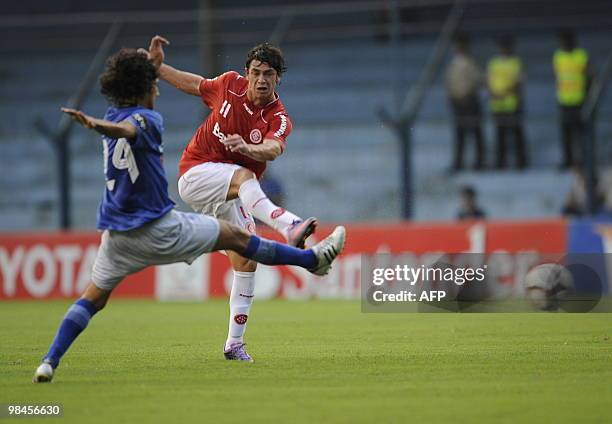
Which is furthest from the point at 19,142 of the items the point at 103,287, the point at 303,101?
the point at 103,287

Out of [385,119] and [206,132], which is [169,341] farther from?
[385,119]

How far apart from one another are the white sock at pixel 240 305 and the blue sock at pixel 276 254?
1214 mm

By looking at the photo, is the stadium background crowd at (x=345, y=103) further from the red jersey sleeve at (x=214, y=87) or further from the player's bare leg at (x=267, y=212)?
the player's bare leg at (x=267, y=212)

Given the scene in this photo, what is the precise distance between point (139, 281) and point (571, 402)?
1381cm

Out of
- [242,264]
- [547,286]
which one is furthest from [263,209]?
[547,286]

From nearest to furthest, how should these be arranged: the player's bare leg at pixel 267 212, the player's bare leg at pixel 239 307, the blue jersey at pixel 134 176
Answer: the blue jersey at pixel 134 176 < the player's bare leg at pixel 267 212 < the player's bare leg at pixel 239 307

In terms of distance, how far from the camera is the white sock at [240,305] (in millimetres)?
9328

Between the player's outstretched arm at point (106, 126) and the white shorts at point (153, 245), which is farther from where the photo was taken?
the white shorts at point (153, 245)

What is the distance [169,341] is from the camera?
11.2m

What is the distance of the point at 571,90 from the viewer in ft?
66.8

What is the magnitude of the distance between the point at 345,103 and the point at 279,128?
1263 cm

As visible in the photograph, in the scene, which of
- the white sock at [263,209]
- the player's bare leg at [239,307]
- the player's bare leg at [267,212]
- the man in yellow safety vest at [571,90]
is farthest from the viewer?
the man in yellow safety vest at [571,90]

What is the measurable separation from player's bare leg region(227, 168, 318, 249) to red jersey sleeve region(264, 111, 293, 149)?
1.21ft

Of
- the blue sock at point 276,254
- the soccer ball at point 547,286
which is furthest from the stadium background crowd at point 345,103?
the blue sock at point 276,254
